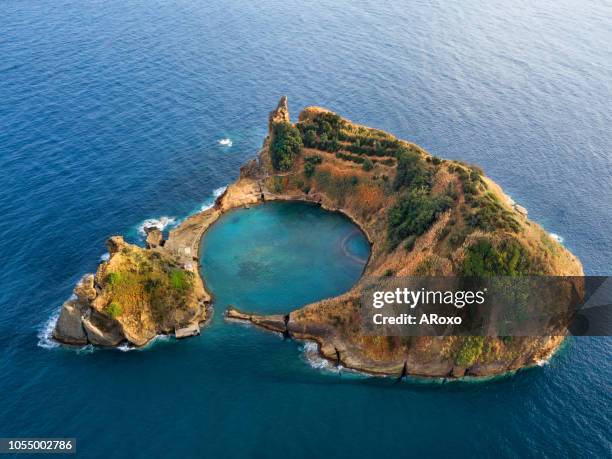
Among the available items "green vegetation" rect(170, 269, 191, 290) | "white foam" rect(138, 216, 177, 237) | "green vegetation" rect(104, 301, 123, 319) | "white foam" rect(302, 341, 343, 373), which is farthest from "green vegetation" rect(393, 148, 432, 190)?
"green vegetation" rect(104, 301, 123, 319)

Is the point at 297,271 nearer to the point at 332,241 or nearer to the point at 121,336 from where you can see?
the point at 332,241

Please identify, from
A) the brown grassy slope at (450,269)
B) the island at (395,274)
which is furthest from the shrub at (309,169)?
the brown grassy slope at (450,269)

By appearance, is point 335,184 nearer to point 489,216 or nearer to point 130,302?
point 489,216

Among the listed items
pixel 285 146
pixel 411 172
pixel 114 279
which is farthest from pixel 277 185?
pixel 114 279

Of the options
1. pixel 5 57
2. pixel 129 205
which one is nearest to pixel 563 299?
pixel 129 205

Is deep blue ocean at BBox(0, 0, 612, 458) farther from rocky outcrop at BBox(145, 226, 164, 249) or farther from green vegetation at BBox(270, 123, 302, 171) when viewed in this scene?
green vegetation at BBox(270, 123, 302, 171)

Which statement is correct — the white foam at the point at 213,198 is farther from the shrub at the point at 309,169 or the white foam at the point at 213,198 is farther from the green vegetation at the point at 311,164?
the green vegetation at the point at 311,164
